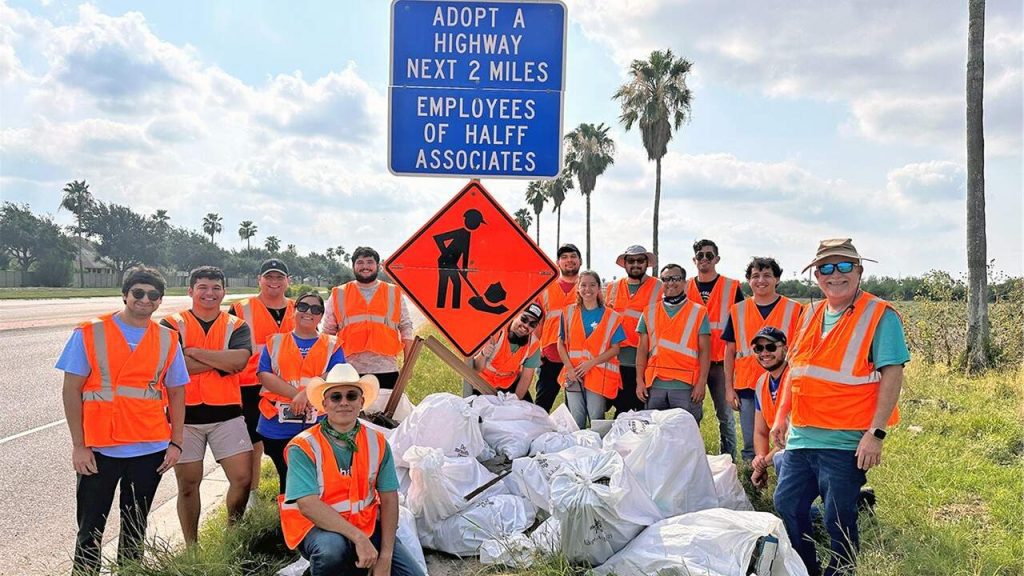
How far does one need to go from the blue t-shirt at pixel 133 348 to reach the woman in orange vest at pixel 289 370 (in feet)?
2.20

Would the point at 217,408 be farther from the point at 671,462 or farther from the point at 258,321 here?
the point at 671,462

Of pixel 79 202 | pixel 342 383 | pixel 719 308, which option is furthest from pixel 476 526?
pixel 79 202

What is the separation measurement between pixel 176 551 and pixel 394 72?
303 cm

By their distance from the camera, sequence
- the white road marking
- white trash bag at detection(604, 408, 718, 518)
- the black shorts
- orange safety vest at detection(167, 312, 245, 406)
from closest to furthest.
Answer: white trash bag at detection(604, 408, 718, 518) → orange safety vest at detection(167, 312, 245, 406) → the black shorts → the white road marking

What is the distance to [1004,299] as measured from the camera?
12.4 meters

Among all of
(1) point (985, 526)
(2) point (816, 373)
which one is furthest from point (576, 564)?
(1) point (985, 526)

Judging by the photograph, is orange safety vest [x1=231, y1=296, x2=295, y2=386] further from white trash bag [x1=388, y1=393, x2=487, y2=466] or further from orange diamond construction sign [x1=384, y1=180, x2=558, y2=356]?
orange diamond construction sign [x1=384, y1=180, x2=558, y2=356]

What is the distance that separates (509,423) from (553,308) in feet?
6.59

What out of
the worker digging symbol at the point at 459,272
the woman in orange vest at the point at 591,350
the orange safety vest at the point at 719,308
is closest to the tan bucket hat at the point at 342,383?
the worker digging symbol at the point at 459,272

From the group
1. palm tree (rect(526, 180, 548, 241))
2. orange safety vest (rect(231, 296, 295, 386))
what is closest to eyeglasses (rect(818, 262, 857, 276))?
orange safety vest (rect(231, 296, 295, 386))

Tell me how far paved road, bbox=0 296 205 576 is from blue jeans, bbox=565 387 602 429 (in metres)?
3.56

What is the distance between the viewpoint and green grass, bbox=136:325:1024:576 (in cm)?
368

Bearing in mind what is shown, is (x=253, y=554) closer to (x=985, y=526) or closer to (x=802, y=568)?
(x=802, y=568)

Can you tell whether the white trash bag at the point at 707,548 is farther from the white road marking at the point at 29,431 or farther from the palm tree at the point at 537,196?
the palm tree at the point at 537,196
